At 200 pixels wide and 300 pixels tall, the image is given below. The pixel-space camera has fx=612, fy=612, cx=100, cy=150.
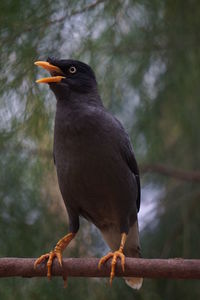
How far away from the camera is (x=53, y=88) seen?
410cm

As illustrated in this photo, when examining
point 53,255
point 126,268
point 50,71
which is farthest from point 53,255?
point 50,71

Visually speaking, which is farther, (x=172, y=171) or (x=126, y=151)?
(x=172, y=171)

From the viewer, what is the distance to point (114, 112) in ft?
16.1

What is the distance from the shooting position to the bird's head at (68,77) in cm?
405

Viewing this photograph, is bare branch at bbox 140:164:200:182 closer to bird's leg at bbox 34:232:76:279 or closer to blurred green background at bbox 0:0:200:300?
blurred green background at bbox 0:0:200:300

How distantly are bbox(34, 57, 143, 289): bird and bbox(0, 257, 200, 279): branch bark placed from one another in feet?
1.20

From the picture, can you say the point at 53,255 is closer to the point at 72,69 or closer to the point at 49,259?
the point at 49,259

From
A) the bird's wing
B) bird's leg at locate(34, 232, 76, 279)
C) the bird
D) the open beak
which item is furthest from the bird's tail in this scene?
the open beak

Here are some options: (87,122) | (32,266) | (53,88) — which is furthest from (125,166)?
(32,266)

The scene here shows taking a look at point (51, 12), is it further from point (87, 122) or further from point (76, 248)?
point (76, 248)

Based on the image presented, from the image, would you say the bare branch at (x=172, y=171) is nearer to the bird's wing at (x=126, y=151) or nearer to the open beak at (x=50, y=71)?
the bird's wing at (x=126, y=151)

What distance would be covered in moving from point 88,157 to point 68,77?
0.63 m

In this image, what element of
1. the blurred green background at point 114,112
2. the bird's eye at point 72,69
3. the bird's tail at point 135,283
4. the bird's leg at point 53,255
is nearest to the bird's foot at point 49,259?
the bird's leg at point 53,255

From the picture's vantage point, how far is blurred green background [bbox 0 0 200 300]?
13.5ft
